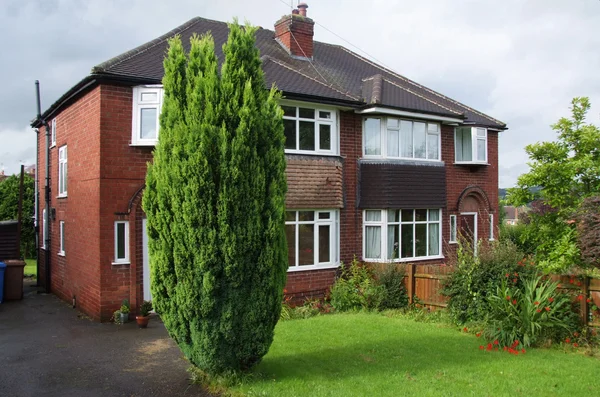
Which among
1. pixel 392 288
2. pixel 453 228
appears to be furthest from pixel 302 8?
pixel 392 288

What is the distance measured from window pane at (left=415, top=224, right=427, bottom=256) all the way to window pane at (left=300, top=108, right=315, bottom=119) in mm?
4614

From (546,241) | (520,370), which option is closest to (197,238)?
(520,370)

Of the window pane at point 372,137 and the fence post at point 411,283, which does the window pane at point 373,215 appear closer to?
the window pane at point 372,137

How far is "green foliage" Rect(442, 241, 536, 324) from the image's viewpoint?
10195 mm

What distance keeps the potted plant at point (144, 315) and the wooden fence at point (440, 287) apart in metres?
5.94

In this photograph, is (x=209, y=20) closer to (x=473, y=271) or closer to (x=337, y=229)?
(x=337, y=229)

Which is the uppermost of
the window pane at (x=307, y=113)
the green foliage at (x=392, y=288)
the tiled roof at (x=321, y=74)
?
the tiled roof at (x=321, y=74)

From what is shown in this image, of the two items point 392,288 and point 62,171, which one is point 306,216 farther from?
point 62,171

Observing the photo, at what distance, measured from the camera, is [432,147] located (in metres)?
16.1

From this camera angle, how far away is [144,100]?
1180cm

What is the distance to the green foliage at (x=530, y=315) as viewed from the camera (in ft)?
29.9

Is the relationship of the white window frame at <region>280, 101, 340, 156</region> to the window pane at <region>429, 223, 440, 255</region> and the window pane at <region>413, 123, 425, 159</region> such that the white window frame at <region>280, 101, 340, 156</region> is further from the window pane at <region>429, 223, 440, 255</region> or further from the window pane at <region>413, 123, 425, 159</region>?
the window pane at <region>429, 223, 440, 255</region>

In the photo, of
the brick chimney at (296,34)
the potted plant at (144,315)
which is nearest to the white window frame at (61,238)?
the potted plant at (144,315)

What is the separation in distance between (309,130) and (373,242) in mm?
3667
